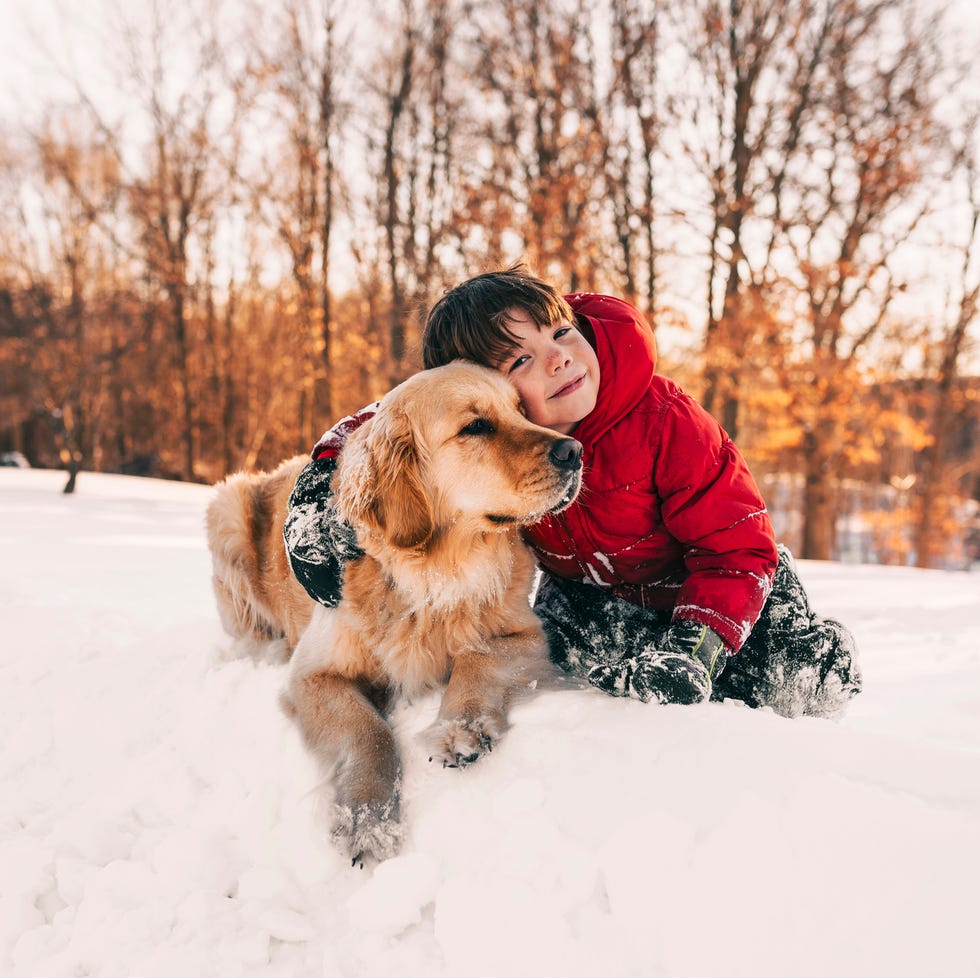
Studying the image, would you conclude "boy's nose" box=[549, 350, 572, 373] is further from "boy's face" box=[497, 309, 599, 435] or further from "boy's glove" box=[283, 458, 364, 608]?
"boy's glove" box=[283, 458, 364, 608]

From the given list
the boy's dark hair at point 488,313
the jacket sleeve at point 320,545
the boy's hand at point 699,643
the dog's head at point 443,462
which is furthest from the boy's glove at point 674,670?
the boy's dark hair at point 488,313

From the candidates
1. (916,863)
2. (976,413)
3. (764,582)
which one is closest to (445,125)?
(976,413)

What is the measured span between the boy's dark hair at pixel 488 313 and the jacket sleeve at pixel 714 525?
48 centimetres

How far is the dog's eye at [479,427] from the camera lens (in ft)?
6.37

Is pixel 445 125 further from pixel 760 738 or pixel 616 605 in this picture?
pixel 760 738

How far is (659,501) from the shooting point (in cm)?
208

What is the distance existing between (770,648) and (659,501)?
22.6 inches

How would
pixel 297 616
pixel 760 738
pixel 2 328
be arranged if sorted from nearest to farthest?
pixel 760 738
pixel 297 616
pixel 2 328

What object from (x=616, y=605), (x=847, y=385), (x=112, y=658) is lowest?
(x=112, y=658)

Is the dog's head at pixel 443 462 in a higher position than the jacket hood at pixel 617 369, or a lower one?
lower

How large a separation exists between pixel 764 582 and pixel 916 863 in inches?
33.7

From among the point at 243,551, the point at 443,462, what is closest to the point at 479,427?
the point at 443,462

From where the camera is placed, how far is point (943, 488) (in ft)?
46.2

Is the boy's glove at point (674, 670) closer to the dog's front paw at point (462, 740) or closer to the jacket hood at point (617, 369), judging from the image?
the dog's front paw at point (462, 740)
